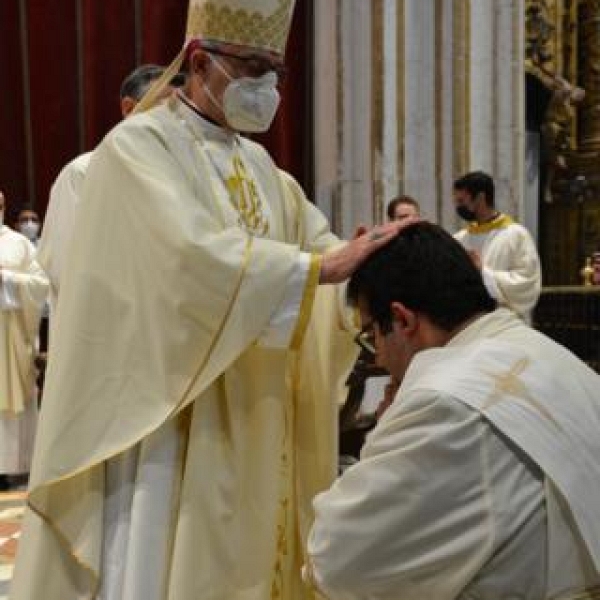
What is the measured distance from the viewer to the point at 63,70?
7.48 m

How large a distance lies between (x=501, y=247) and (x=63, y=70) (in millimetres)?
3713

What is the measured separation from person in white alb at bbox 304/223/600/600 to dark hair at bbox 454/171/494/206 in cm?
432

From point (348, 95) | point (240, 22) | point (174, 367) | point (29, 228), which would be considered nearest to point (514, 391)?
point (174, 367)

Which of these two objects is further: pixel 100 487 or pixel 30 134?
pixel 30 134

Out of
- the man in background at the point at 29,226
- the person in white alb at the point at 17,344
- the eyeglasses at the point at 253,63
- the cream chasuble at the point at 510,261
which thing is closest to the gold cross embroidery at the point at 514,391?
the eyeglasses at the point at 253,63

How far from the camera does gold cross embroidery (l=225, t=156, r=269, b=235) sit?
244 cm

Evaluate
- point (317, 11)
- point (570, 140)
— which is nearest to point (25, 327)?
point (317, 11)

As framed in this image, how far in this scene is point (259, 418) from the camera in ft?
7.72

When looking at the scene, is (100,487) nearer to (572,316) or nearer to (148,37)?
(148,37)

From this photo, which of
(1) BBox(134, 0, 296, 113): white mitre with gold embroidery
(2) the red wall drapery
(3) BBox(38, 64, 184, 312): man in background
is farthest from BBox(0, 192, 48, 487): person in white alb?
(1) BBox(134, 0, 296, 113): white mitre with gold embroidery

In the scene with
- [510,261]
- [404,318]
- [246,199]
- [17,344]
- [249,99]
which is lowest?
[17,344]

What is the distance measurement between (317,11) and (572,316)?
327 cm

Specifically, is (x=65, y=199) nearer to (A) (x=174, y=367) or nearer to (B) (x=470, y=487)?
(A) (x=174, y=367)

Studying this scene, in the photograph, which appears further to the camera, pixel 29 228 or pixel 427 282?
pixel 29 228
